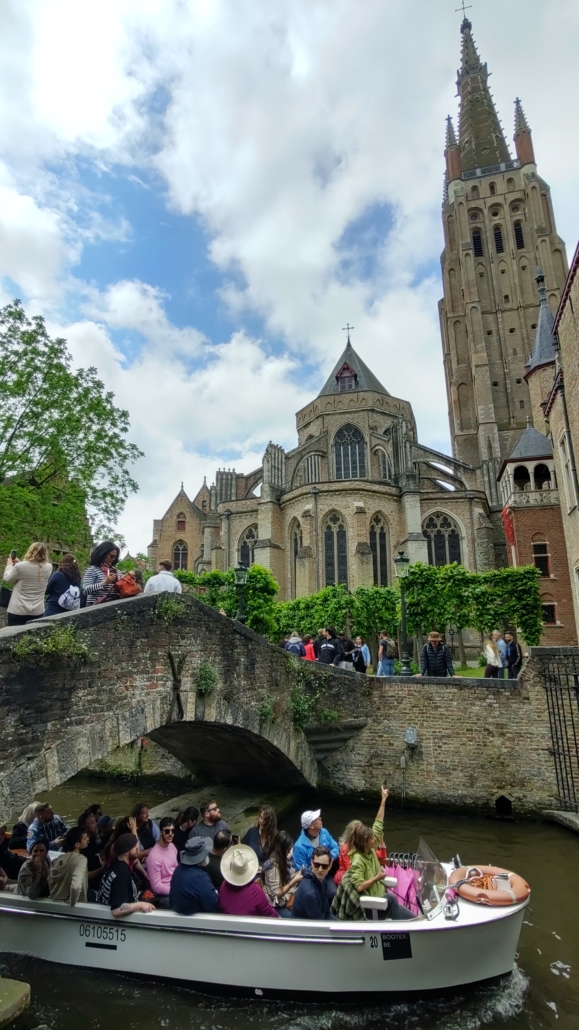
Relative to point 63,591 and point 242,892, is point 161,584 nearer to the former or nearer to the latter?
point 63,591

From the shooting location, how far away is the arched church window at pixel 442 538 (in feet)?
113

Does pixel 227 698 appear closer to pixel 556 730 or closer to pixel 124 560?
pixel 556 730

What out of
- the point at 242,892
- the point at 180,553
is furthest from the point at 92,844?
the point at 180,553

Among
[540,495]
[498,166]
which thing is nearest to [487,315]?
[498,166]

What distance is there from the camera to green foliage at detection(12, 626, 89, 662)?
5.71 metres

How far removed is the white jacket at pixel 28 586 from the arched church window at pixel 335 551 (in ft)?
86.9

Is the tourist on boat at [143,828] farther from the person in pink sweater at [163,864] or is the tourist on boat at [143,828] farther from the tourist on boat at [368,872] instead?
the tourist on boat at [368,872]

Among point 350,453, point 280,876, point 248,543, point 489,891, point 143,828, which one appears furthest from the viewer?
point 350,453

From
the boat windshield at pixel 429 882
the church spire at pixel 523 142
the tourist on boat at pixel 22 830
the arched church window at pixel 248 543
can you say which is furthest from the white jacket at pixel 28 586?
the church spire at pixel 523 142

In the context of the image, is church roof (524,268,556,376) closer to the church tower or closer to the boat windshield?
the church tower

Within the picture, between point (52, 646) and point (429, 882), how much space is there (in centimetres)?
498

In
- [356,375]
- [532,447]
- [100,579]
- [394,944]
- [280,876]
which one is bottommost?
[394,944]

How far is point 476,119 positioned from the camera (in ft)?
193

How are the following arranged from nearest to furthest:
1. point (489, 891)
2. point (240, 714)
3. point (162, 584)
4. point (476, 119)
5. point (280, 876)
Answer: point (489, 891), point (280, 876), point (162, 584), point (240, 714), point (476, 119)
